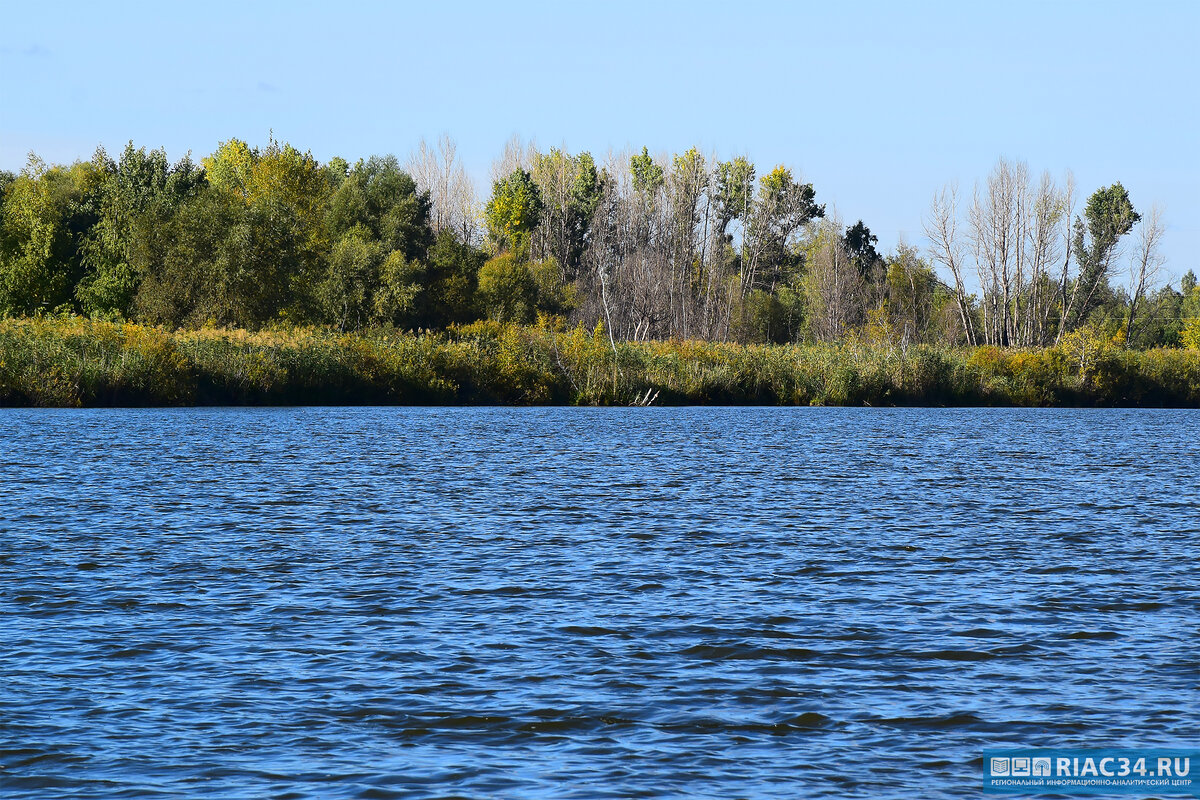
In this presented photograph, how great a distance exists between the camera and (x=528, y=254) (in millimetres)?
105125

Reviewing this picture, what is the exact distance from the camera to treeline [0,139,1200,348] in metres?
70.4

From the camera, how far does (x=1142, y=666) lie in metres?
11.0

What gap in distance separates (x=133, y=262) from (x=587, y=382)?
26126 mm

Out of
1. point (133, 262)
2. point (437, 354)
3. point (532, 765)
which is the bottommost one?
point (532, 765)

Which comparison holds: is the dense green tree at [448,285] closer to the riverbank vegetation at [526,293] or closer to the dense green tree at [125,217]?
the riverbank vegetation at [526,293]

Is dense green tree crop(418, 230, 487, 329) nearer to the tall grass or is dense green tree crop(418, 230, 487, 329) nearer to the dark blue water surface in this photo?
the tall grass

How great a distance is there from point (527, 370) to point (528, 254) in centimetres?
4503

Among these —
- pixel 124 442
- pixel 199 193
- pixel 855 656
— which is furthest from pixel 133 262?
pixel 855 656

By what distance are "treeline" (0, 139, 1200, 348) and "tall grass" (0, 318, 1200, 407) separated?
406cm

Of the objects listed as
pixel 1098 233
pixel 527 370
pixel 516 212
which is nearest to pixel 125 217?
pixel 527 370

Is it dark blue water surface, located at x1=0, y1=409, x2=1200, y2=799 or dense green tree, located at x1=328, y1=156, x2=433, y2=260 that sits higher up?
dense green tree, located at x1=328, y1=156, x2=433, y2=260

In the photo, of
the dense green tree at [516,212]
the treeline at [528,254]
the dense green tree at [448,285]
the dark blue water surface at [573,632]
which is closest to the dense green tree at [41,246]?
the treeline at [528,254]

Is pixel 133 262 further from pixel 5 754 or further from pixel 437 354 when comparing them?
pixel 5 754

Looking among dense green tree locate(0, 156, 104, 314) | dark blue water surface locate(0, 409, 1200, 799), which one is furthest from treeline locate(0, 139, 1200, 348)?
dark blue water surface locate(0, 409, 1200, 799)
